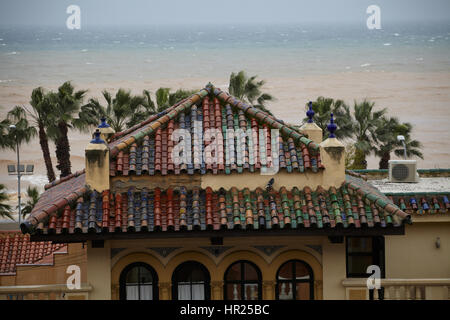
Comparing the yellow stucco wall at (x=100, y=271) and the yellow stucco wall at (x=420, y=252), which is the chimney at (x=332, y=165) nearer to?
the yellow stucco wall at (x=420, y=252)

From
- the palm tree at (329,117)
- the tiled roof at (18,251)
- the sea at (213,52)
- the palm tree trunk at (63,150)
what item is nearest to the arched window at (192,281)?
the tiled roof at (18,251)

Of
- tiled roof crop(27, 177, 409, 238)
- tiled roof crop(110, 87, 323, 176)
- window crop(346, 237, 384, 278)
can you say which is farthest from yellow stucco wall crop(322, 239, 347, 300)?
tiled roof crop(110, 87, 323, 176)

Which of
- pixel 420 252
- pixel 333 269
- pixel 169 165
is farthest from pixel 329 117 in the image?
pixel 169 165

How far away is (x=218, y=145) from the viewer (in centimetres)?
1864

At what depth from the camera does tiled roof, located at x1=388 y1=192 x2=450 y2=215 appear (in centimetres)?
2134

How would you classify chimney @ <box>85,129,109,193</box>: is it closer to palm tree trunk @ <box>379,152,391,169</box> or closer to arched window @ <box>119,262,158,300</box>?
arched window @ <box>119,262,158,300</box>

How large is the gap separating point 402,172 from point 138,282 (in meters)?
10.5

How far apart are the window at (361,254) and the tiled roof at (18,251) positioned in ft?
43.0

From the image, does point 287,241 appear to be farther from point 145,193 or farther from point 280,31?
point 280,31

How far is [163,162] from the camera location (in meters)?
18.3

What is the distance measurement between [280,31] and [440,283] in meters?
177

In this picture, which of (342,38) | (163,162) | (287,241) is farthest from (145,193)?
(342,38)

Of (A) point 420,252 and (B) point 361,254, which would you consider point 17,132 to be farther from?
(B) point 361,254

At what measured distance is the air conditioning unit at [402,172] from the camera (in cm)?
2520
